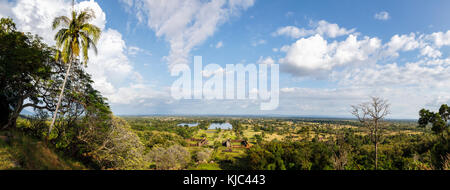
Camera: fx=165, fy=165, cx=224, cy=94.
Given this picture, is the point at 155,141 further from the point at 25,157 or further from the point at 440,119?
the point at 440,119

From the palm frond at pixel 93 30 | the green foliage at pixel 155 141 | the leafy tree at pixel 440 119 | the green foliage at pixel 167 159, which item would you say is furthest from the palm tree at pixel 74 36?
the leafy tree at pixel 440 119

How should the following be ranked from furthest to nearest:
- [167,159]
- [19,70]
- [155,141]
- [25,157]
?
[155,141] < [167,159] < [19,70] < [25,157]

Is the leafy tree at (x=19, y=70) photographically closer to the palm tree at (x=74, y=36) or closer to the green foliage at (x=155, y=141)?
the palm tree at (x=74, y=36)

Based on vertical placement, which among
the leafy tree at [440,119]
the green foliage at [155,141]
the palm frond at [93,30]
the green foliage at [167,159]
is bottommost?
the green foliage at [155,141]

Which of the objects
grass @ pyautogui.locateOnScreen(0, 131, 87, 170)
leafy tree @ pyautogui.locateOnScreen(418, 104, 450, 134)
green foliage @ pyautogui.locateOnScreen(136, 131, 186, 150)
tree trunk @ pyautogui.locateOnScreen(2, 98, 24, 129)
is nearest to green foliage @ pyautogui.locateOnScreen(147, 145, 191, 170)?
green foliage @ pyautogui.locateOnScreen(136, 131, 186, 150)

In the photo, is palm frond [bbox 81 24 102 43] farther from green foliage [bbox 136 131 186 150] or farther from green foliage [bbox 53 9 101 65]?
green foliage [bbox 136 131 186 150]

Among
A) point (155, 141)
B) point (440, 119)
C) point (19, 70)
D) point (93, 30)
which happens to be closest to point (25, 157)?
point (19, 70)

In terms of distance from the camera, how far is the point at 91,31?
35.2 feet

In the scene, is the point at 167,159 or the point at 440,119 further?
the point at 167,159

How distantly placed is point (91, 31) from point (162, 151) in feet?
92.1
